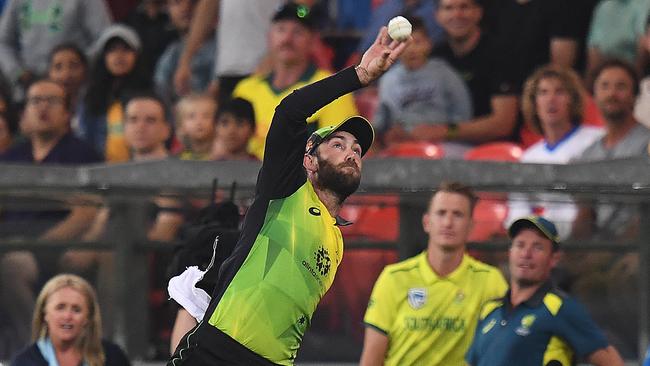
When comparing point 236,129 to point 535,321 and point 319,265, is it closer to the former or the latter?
point 535,321

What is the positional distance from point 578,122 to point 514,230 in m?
2.00

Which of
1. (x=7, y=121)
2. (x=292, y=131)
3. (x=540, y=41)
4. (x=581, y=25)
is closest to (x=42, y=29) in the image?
(x=7, y=121)

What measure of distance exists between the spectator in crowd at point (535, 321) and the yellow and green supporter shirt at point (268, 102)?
7.82 ft

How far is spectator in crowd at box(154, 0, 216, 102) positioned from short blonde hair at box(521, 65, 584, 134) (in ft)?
9.54

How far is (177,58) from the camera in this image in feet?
43.1

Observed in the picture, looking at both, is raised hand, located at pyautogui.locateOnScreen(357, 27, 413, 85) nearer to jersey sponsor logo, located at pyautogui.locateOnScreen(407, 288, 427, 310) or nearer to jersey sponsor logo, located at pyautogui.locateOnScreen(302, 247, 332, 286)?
jersey sponsor logo, located at pyautogui.locateOnScreen(302, 247, 332, 286)

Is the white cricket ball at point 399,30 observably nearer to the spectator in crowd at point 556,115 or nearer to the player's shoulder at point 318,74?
the spectator in crowd at point 556,115

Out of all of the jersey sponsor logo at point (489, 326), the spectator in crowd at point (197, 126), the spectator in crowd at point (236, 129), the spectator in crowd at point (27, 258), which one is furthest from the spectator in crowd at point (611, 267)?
the spectator in crowd at point (197, 126)

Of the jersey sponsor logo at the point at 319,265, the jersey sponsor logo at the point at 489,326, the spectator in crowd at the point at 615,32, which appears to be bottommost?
the jersey sponsor logo at the point at 489,326

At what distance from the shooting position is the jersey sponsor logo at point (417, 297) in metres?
9.05

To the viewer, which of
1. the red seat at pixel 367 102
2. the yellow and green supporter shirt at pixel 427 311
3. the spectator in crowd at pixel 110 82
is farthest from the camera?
the spectator in crowd at pixel 110 82

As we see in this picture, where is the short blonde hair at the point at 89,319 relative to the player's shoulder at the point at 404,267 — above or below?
below

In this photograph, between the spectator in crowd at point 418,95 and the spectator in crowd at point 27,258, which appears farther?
the spectator in crowd at point 418,95

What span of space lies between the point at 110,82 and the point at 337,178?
6.15 m
